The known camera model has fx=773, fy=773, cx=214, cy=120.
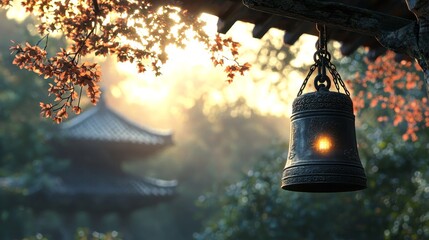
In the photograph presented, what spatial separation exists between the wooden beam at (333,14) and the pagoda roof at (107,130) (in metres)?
19.0

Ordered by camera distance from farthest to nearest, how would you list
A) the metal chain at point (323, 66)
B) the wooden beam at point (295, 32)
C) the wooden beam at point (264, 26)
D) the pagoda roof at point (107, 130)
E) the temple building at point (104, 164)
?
the pagoda roof at point (107, 130) → the temple building at point (104, 164) → the wooden beam at point (295, 32) → the wooden beam at point (264, 26) → the metal chain at point (323, 66)

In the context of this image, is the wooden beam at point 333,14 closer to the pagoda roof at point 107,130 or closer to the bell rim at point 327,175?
the bell rim at point 327,175

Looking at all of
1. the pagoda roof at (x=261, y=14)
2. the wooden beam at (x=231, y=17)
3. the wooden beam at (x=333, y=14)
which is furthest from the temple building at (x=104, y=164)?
the wooden beam at (x=333, y=14)

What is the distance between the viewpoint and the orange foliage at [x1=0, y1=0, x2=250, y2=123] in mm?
4977

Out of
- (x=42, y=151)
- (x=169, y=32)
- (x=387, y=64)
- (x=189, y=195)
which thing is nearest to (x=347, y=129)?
(x=169, y=32)

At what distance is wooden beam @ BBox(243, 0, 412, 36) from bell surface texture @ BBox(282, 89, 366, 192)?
0.43 metres

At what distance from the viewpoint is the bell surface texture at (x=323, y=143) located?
4.47m

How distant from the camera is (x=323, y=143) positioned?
4574 mm

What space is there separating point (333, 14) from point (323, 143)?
2.51 ft

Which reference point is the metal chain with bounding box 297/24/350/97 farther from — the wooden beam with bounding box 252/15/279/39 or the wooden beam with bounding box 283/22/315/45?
the wooden beam with bounding box 283/22/315/45

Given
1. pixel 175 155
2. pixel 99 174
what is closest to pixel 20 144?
pixel 99 174

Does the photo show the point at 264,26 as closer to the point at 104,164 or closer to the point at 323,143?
the point at 323,143

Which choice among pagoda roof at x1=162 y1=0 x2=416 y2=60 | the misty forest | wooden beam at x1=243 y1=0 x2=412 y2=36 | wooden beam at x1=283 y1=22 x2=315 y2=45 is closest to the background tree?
the misty forest

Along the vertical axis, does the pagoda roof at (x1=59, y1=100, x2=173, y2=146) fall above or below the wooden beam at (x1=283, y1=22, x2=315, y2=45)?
above
